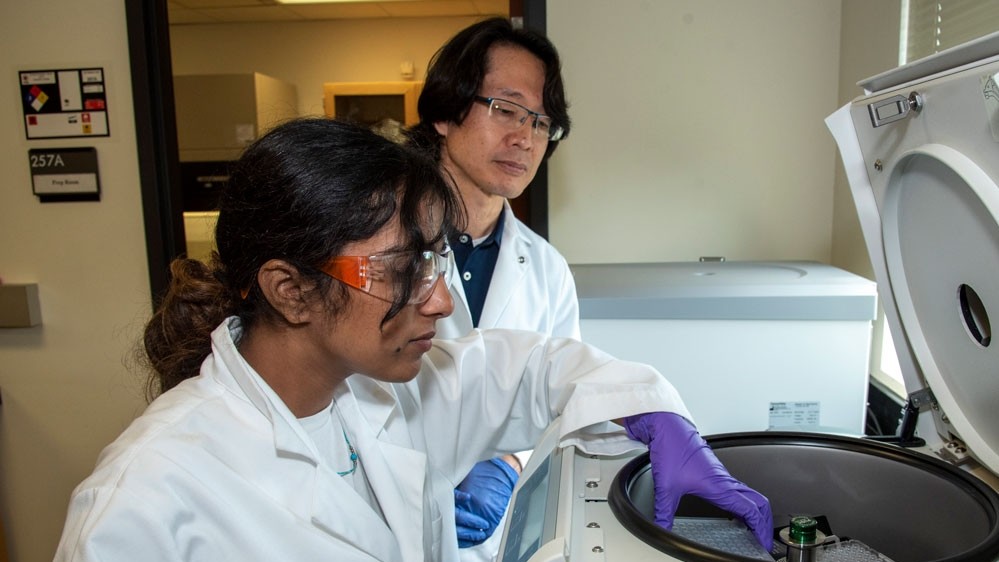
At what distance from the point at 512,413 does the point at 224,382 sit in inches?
18.5

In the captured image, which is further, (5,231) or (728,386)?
(5,231)

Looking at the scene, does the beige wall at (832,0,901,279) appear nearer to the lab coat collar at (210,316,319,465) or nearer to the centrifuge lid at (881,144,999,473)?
the centrifuge lid at (881,144,999,473)

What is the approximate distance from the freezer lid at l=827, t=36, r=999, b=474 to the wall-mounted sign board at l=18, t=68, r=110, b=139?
2058mm

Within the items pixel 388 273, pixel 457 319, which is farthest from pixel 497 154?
pixel 388 273

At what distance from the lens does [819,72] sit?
1787mm

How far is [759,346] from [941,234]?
0.56m

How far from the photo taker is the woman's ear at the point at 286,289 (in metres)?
0.80

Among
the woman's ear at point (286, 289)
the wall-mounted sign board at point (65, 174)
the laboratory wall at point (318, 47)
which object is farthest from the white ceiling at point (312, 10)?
the woman's ear at point (286, 289)

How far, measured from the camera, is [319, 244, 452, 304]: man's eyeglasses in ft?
2.58

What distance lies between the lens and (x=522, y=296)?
4.77 feet

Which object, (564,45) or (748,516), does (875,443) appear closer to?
(748,516)

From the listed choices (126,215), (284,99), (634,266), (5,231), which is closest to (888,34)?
(634,266)

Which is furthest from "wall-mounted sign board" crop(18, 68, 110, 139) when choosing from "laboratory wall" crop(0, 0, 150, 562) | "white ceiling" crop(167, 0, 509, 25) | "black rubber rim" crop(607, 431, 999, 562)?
"white ceiling" crop(167, 0, 509, 25)

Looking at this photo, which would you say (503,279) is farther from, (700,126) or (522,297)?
(700,126)
